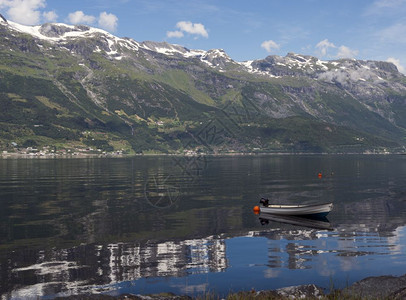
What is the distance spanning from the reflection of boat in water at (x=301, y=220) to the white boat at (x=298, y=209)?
0.68m

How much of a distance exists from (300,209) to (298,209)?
326 mm

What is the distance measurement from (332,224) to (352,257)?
2020 centimetres

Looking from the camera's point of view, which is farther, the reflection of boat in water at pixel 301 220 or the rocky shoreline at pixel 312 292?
the reflection of boat in water at pixel 301 220

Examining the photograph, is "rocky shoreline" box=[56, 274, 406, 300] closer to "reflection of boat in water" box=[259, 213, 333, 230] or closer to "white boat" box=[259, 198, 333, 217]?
"reflection of boat in water" box=[259, 213, 333, 230]

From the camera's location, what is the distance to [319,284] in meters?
34.0

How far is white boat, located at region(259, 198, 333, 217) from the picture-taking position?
65.5 meters

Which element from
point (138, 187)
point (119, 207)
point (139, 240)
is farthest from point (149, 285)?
point (138, 187)

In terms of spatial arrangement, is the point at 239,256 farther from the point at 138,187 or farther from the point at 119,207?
the point at 138,187

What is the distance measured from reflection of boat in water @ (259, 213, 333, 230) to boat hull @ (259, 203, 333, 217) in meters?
0.68

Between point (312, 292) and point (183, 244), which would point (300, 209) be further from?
point (312, 292)

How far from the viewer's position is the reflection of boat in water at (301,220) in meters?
61.4

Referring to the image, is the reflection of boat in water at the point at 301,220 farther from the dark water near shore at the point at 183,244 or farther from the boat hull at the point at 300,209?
the dark water near shore at the point at 183,244

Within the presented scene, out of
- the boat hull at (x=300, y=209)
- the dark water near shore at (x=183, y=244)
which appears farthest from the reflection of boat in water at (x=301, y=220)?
the dark water near shore at (x=183, y=244)

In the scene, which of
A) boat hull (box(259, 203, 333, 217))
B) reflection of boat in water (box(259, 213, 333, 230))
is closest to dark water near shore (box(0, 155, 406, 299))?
reflection of boat in water (box(259, 213, 333, 230))
